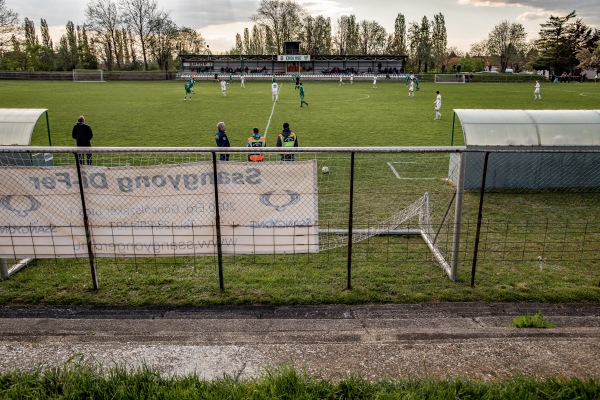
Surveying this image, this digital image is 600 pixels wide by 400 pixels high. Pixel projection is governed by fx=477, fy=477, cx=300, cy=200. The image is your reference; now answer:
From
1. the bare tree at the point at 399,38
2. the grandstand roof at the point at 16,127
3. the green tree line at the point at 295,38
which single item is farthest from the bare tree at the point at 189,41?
the grandstand roof at the point at 16,127

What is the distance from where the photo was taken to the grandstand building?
3059 inches

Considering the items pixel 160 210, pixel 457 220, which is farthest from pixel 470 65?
pixel 160 210

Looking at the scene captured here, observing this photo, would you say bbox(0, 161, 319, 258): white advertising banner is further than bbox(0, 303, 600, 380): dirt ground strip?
Yes

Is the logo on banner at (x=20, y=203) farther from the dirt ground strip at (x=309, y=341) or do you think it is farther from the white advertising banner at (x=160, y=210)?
the dirt ground strip at (x=309, y=341)

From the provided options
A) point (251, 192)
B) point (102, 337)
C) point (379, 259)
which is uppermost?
point (251, 192)

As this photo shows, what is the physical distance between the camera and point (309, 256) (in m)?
8.57

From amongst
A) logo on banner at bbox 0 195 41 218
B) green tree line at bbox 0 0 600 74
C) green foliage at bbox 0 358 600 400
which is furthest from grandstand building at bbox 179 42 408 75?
green foliage at bbox 0 358 600 400

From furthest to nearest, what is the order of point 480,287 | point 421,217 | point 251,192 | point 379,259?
1. point 421,217
2. point 379,259
3. point 480,287
4. point 251,192

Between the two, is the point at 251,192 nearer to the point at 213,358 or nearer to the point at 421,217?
the point at 213,358

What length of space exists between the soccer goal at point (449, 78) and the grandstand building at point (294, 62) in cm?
1742

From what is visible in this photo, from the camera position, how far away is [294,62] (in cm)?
7875

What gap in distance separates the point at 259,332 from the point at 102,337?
1.72 meters

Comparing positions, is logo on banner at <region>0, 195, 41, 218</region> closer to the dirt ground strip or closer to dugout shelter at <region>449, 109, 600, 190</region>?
the dirt ground strip

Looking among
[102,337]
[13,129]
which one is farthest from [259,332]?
[13,129]
